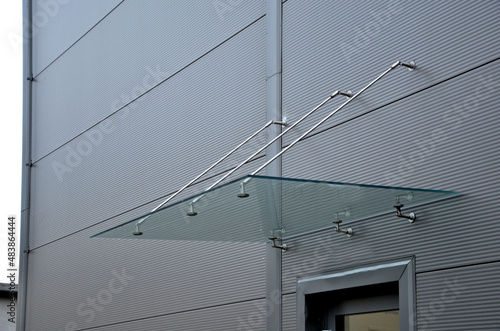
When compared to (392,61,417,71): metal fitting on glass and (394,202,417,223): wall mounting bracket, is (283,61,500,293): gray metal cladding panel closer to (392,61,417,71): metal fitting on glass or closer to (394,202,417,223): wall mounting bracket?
(394,202,417,223): wall mounting bracket

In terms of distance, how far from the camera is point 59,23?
11742 mm

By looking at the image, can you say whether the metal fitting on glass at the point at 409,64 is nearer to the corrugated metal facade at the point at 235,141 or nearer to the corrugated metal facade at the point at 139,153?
the corrugated metal facade at the point at 235,141

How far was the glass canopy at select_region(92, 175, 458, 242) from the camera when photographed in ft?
14.5

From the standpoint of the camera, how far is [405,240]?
16.3 ft

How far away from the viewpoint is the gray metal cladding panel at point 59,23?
10.7 m

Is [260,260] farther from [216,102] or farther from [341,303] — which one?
[216,102]

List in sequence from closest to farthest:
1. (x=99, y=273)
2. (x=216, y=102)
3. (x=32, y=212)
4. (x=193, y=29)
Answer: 1. (x=216, y=102)
2. (x=193, y=29)
3. (x=99, y=273)
4. (x=32, y=212)

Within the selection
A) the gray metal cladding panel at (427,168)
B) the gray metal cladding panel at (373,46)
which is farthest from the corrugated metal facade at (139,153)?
the gray metal cladding panel at (427,168)

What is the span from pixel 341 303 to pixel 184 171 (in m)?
2.73

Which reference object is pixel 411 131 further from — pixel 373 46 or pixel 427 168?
pixel 373 46

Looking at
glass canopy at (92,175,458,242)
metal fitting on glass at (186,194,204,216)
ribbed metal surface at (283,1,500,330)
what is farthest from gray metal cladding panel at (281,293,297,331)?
metal fitting on glass at (186,194,204,216)

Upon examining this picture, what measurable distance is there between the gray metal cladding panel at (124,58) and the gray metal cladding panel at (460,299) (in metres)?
3.14

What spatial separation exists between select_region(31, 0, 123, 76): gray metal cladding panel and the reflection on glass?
20.6 ft

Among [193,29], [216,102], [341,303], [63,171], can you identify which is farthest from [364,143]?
[63,171]
